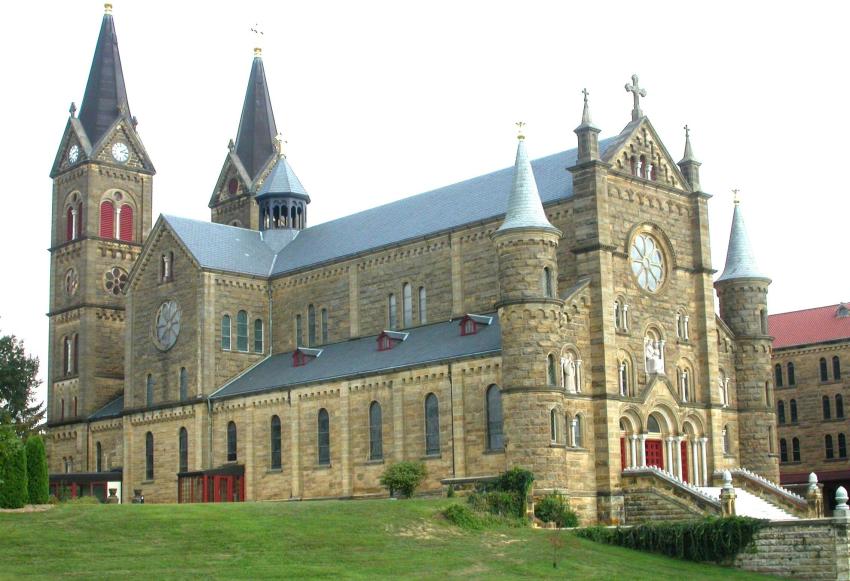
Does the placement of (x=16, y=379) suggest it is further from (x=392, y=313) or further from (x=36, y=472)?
(x=36, y=472)

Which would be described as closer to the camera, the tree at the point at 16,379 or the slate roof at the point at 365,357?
the slate roof at the point at 365,357

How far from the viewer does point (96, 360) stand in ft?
279

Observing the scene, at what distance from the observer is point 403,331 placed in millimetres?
69938

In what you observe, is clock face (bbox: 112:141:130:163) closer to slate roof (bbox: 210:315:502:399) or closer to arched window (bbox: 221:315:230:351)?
arched window (bbox: 221:315:230:351)

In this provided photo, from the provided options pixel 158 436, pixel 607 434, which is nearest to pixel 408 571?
pixel 607 434

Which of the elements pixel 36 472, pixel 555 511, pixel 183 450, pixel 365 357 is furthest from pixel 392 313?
pixel 36 472

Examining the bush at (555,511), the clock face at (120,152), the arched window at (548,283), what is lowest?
the bush at (555,511)

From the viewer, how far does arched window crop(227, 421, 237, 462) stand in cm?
7231

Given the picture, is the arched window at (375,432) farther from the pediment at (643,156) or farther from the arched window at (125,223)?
the arched window at (125,223)

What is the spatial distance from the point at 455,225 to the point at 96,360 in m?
30.1

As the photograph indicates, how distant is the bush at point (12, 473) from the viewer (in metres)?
44.3

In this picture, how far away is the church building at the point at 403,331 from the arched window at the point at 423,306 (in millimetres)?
→ 99

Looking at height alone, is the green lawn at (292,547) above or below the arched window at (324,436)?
below

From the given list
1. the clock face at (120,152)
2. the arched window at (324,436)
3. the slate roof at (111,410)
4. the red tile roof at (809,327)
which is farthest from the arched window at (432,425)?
the red tile roof at (809,327)
